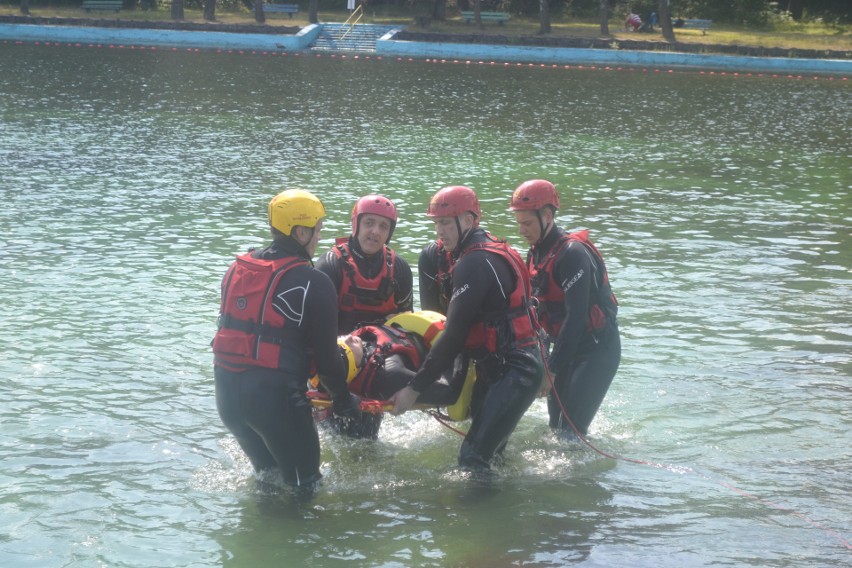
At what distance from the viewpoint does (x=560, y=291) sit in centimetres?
719

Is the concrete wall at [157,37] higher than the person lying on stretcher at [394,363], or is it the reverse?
the concrete wall at [157,37]

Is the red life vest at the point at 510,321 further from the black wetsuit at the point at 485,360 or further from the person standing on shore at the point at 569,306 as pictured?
the person standing on shore at the point at 569,306

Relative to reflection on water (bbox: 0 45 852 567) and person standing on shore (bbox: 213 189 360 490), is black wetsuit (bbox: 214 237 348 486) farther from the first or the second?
reflection on water (bbox: 0 45 852 567)

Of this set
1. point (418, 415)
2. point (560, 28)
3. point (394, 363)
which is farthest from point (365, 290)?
point (560, 28)

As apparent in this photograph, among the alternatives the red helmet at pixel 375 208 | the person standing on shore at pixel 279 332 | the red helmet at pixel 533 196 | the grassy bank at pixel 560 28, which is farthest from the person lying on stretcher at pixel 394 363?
the grassy bank at pixel 560 28

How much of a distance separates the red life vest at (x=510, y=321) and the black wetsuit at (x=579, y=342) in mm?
368

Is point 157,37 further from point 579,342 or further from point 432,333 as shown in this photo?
point 579,342

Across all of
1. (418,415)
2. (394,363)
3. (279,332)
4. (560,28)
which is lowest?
(418,415)

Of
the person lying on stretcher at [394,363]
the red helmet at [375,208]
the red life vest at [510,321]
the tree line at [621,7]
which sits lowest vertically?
the person lying on stretcher at [394,363]

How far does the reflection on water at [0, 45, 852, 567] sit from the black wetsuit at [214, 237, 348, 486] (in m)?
0.85

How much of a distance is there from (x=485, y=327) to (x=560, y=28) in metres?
55.1

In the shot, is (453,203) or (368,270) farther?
(368,270)

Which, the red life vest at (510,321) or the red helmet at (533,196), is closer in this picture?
the red life vest at (510,321)

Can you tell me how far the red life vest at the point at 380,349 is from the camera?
6.81 metres
